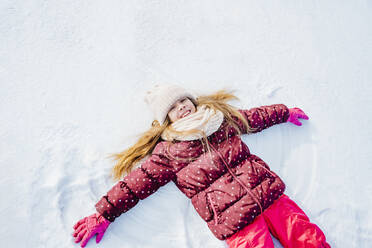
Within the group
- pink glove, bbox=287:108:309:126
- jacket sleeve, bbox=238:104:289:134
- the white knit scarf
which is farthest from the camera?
pink glove, bbox=287:108:309:126

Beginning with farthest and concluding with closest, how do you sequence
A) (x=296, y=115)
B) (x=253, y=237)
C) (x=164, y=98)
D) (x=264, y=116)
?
(x=296, y=115), (x=264, y=116), (x=164, y=98), (x=253, y=237)

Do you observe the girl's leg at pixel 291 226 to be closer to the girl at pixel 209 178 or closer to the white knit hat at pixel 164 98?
the girl at pixel 209 178

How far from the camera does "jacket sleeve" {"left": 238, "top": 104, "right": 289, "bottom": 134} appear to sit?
1.30 metres

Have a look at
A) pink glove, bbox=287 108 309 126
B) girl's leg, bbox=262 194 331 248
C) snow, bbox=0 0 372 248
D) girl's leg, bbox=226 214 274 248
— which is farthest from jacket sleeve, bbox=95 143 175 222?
pink glove, bbox=287 108 309 126

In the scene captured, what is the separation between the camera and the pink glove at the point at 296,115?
1.43m

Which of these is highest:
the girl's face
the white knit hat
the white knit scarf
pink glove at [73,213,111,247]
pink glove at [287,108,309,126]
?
the white knit hat

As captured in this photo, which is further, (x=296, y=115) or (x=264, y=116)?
(x=296, y=115)

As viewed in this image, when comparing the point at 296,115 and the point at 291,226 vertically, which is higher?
the point at 296,115

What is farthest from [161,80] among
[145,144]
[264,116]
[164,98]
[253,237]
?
[253,237]

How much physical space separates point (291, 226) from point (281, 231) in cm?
5

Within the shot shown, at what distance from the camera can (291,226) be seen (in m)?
1.05

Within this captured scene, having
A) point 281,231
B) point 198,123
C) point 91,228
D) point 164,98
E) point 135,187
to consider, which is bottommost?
point 281,231

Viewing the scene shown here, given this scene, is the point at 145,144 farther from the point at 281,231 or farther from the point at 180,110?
the point at 281,231

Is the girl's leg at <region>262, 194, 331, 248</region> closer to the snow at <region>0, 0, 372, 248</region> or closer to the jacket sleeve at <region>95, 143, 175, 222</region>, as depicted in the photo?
the snow at <region>0, 0, 372, 248</region>
